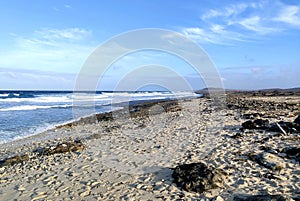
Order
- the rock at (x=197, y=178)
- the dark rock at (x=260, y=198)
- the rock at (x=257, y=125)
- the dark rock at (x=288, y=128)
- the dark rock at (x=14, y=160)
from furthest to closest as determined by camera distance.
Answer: the rock at (x=257, y=125), the dark rock at (x=288, y=128), the dark rock at (x=14, y=160), the rock at (x=197, y=178), the dark rock at (x=260, y=198)

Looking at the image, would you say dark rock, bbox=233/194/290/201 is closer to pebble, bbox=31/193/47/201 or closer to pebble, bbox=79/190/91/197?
pebble, bbox=79/190/91/197

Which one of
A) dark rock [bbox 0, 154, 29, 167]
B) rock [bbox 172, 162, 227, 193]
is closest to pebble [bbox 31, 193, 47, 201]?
rock [bbox 172, 162, 227, 193]

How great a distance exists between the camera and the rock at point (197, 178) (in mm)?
6137

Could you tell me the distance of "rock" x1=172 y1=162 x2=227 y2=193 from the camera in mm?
6137

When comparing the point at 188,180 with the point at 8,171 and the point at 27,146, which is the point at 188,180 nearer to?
the point at 8,171

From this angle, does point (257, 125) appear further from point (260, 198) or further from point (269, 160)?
point (260, 198)

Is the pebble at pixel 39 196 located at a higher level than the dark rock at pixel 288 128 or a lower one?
lower

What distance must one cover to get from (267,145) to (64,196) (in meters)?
6.57

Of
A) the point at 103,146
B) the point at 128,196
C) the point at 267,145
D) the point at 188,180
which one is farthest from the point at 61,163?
the point at 267,145

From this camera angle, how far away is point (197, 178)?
634cm

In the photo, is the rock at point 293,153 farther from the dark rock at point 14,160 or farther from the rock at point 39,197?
the dark rock at point 14,160

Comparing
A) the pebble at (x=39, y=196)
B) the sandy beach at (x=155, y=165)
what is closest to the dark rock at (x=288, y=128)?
the sandy beach at (x=155, y=165)

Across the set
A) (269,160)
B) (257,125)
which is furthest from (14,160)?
(257,125)

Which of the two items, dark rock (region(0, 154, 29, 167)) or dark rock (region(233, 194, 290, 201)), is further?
dark rock (region(0, 154, 29, 167))
